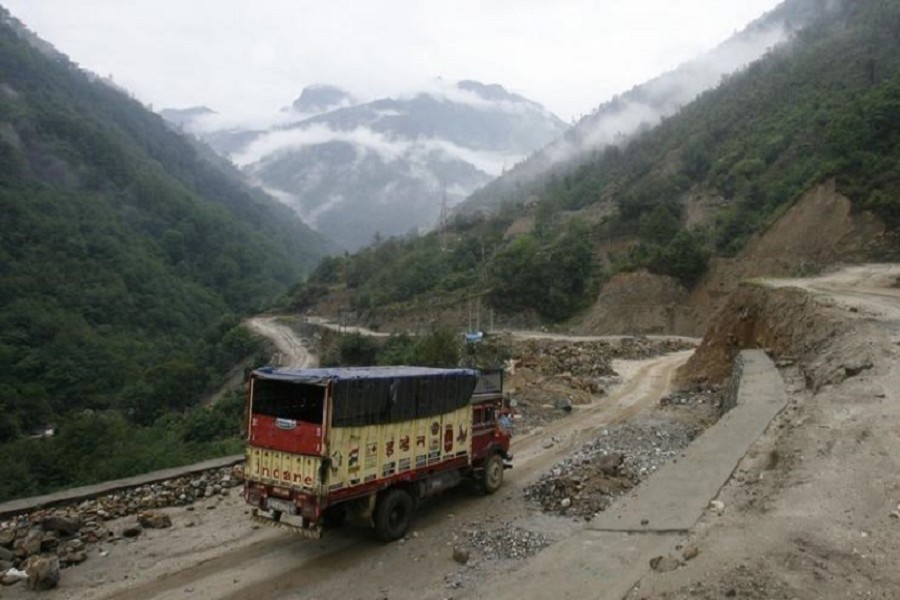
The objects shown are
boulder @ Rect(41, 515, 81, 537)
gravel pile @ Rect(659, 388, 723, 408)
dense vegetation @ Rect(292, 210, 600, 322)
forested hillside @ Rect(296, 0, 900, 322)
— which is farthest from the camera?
dense vegetation @ Rect(292, 210, 600, 322)

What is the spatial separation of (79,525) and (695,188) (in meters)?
76.6

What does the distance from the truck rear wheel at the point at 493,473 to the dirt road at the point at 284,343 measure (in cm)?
4842

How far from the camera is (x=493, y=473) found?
13125mm

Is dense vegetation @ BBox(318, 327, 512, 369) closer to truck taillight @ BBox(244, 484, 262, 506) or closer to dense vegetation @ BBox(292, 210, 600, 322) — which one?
dense vegetation @ BBox(292, 210, 600, 322)

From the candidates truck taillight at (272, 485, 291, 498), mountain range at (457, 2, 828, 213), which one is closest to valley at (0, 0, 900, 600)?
truck taillight at (272, 485, 291, 498)

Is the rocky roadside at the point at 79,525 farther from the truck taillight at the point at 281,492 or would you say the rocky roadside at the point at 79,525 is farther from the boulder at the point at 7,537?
the truck taillight at the point at 281,492

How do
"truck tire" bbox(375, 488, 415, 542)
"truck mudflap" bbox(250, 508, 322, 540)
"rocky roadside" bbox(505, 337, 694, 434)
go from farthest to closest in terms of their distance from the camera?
"rocky roadside" bbox(505, 337, 694, 434) < "truck tire" bbox(375, 488, 415, 542) < "truck mudflap" bbox(250, 508, 322, 540)

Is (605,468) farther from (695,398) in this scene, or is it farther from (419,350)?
(419,350)

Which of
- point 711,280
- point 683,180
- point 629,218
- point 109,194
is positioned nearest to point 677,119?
point 683,180

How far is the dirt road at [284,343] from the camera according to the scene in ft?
204

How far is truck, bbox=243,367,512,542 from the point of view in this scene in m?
9.29

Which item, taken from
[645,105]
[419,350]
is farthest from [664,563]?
[645,105]

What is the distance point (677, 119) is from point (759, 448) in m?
107

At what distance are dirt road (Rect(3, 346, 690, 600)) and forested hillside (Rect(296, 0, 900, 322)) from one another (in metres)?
39.2
